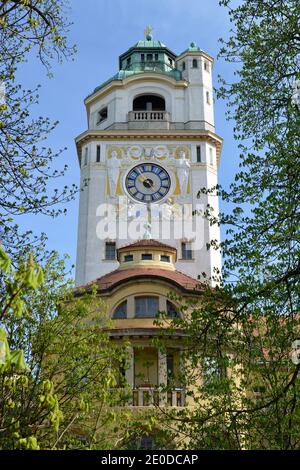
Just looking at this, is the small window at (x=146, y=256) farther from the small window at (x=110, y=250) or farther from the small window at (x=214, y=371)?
the small window at (x=214, y=371)

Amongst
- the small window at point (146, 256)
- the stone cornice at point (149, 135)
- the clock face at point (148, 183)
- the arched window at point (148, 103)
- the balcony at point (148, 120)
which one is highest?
the arched window at point (148, 103)

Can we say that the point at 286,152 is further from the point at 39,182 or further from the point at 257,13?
the point at 39,182

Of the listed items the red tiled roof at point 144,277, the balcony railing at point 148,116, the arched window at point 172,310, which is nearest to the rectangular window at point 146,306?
the arched window at point 172,310

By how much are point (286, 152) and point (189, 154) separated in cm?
3057

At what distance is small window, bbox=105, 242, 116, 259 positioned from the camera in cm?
4097

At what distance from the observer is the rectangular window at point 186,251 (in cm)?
4103

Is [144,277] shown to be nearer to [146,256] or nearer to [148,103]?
[146,256]

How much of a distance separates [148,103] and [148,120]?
397 centimetres

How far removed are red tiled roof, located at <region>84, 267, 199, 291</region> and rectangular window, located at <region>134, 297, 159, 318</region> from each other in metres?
0.97

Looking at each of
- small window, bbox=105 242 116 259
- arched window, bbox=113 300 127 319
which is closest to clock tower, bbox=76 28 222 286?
small window, bbox=105 242 116 259

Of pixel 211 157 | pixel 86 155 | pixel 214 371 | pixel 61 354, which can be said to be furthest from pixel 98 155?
pixel 214 371

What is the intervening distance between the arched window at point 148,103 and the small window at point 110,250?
1228 centimetres

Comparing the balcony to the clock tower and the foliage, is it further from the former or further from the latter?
the foliage
